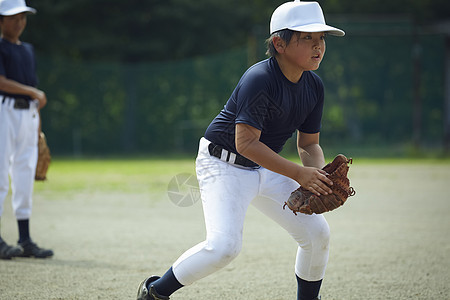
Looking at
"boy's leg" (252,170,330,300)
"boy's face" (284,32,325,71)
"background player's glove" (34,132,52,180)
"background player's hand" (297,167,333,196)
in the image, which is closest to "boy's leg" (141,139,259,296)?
"boy's leg" (252,170,330,300)

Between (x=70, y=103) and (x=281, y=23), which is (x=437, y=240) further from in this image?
(x=70, y=103)

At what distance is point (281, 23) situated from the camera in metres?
3.32

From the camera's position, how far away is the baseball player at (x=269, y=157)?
128 inches

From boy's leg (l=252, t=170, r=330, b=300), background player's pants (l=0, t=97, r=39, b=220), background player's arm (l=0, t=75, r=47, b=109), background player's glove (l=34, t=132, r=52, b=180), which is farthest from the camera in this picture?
background player's glove (l=34, t=132, r=52, b=180)

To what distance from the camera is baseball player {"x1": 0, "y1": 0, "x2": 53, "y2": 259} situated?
530 cm

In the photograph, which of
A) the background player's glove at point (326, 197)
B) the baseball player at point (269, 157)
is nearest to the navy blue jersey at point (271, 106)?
the baseball player at point (269, 157)

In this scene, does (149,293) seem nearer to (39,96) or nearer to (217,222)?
(217,222)

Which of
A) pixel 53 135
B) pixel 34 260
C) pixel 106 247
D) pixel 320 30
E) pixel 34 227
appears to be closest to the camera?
pixel 320 30

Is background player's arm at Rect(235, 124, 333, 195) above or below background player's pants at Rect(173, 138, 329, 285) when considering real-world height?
above

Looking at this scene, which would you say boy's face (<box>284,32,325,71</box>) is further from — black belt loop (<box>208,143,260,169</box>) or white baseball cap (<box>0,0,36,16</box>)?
white baseball cap (<box>0,0,36,16</box>)

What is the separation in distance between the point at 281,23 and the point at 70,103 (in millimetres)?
16539

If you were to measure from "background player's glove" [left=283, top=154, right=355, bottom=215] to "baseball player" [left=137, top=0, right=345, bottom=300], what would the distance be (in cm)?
8

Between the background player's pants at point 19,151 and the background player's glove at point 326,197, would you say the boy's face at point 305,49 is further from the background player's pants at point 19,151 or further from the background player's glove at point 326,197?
the background player's pants at point 19,151

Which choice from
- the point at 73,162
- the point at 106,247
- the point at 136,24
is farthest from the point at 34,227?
the point at 136,24
